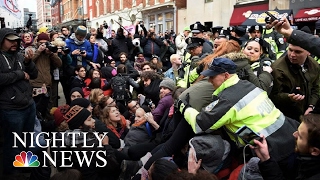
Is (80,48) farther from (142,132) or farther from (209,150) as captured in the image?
(209,150)

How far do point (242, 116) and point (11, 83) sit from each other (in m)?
2.73

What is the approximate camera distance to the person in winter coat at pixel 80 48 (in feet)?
20.7

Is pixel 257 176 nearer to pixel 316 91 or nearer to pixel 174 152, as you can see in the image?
pixel 174 152

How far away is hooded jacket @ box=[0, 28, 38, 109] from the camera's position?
3672 millimetres

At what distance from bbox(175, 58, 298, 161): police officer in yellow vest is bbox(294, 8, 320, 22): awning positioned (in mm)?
14197

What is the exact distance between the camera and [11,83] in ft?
12.2

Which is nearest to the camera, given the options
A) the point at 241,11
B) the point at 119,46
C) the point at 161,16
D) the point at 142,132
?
the point at 142,132

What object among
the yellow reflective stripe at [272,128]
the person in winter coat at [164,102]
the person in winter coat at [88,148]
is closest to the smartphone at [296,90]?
the yellow reflective stripe at [272,128]

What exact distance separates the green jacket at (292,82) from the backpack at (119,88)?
283 centimetres

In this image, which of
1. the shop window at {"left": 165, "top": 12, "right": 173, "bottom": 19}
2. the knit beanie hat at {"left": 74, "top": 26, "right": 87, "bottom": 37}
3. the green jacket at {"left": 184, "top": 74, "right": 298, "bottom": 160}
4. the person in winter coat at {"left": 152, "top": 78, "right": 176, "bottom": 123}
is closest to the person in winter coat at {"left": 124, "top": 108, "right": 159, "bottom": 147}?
the person in winter coat at {"left": 152, "top": 78, "right": 176, "bottom": 123}

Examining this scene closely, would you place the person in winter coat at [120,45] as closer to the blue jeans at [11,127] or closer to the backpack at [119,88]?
the backpack at [119,88]

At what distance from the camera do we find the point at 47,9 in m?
117

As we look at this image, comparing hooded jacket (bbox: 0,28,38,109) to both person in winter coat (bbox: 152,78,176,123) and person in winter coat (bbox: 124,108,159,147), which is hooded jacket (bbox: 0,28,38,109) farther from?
person in winter coat (bbox: 152,78,176,123)

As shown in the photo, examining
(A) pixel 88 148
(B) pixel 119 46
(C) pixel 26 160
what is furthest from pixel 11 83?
(B) pixel 119 46
